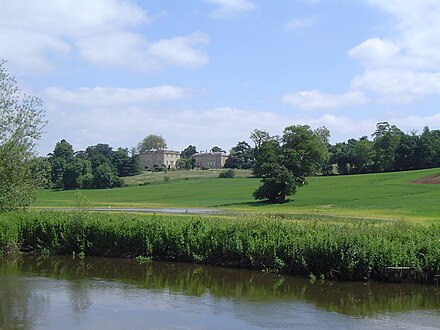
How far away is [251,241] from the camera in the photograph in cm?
2973

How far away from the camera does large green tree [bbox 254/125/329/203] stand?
77.4 metres

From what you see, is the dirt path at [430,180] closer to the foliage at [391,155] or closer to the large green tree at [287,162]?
the large green tree at [287,162]

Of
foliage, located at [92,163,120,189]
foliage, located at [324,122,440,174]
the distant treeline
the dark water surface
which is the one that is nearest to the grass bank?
the dark water surface

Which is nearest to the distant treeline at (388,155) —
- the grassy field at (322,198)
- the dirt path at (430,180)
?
the grassy field at (322,198)

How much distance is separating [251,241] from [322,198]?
5434cm

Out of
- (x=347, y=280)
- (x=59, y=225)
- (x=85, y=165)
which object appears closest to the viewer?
(x=347, y=280)

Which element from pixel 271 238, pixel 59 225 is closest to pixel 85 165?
pixel 59 225

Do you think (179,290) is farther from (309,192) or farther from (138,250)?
(309,192)

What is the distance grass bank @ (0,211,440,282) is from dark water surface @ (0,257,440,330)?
39.8 inches

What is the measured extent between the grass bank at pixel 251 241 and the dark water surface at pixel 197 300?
101 cm

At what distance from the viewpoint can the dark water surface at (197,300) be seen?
1858cm

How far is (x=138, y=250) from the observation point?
33.9 metres

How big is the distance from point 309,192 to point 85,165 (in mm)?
74203

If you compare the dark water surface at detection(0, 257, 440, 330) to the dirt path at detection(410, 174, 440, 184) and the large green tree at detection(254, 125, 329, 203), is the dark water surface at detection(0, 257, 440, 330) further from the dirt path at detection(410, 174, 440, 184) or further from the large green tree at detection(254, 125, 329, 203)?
the dirt path at detection(410, 174, 440, 184)
